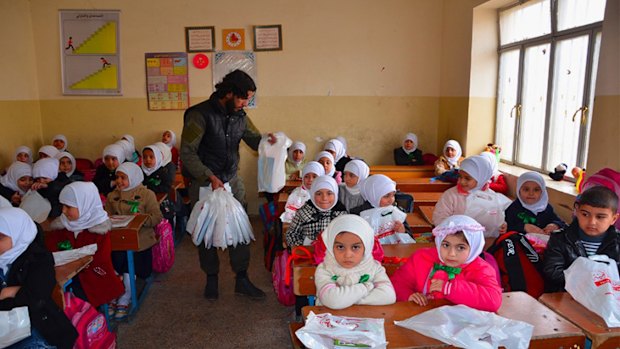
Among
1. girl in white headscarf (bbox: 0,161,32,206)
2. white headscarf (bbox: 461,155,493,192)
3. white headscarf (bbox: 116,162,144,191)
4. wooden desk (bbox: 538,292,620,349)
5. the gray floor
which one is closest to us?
wooden desk (bbox: 538,292,620,349)

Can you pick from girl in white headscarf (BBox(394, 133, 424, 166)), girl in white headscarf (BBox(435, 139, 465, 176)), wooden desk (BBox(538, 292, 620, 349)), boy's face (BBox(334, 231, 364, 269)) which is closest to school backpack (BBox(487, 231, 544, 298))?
wooden desk (BBox(538, 292, 620, 349))

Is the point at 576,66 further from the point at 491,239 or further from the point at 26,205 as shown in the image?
the point at 26,205

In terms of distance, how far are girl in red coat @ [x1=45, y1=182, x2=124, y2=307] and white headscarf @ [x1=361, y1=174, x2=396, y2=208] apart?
67.3 inches

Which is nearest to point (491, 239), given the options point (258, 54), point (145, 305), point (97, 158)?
point (145, 305)

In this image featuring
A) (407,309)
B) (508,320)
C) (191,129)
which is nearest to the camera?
(508,320)

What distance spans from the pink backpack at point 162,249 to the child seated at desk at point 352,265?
2063mm

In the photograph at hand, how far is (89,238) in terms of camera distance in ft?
9.51

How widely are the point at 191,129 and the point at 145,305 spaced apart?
1373mm

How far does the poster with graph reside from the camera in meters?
6.00

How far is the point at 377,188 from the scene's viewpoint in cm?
318

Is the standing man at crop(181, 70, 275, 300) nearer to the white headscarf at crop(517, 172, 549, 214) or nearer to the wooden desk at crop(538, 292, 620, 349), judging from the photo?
the white headscarf at crop(517, 172, 549, 214)

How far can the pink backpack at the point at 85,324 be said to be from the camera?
2297 millimetres

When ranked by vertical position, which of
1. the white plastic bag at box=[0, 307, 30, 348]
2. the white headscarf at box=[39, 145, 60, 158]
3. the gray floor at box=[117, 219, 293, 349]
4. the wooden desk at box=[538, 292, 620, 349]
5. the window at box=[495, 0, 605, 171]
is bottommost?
the gray floor at box=[117, 219, 293, 349]

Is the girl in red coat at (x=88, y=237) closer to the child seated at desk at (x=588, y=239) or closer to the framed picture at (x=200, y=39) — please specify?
the child seated at desk at (x=588, y=239)
